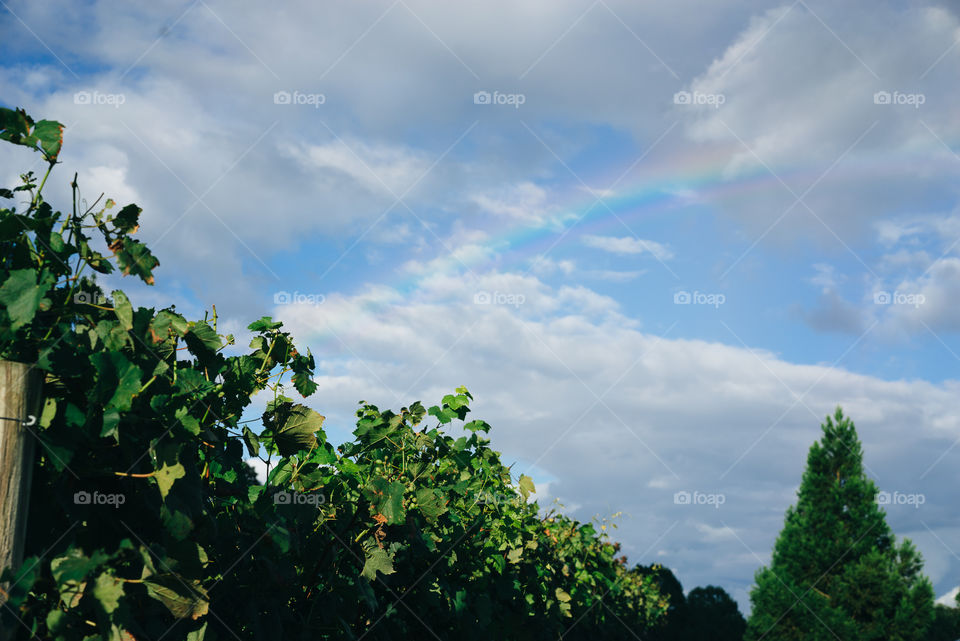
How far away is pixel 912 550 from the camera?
77.9 ft

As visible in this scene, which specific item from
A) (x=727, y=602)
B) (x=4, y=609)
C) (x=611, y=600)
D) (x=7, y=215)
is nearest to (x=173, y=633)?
(x=4, y=609)

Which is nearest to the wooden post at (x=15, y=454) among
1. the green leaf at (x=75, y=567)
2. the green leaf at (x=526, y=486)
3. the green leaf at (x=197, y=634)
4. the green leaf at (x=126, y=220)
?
the green leaf at (x=75, y=567)

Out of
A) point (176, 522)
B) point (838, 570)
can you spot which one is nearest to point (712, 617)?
point (838, 570)

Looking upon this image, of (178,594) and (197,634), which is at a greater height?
(178,594)

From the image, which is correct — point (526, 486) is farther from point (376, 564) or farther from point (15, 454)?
point (15, 454)

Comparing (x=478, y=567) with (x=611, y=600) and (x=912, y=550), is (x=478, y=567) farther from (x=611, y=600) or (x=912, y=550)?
(x=912, y=550)

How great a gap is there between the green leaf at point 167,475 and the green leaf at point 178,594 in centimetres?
24

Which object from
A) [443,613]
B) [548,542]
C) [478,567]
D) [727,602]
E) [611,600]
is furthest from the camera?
[727,602]

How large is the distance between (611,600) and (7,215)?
9343 mm

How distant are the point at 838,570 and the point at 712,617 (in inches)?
712

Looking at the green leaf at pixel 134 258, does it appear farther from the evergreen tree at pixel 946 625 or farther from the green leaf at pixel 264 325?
the evergreen tree at pixel 946 625

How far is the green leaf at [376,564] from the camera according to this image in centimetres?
296

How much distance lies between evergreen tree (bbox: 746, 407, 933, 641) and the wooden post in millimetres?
26245

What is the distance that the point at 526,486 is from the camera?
5605 millimetres
